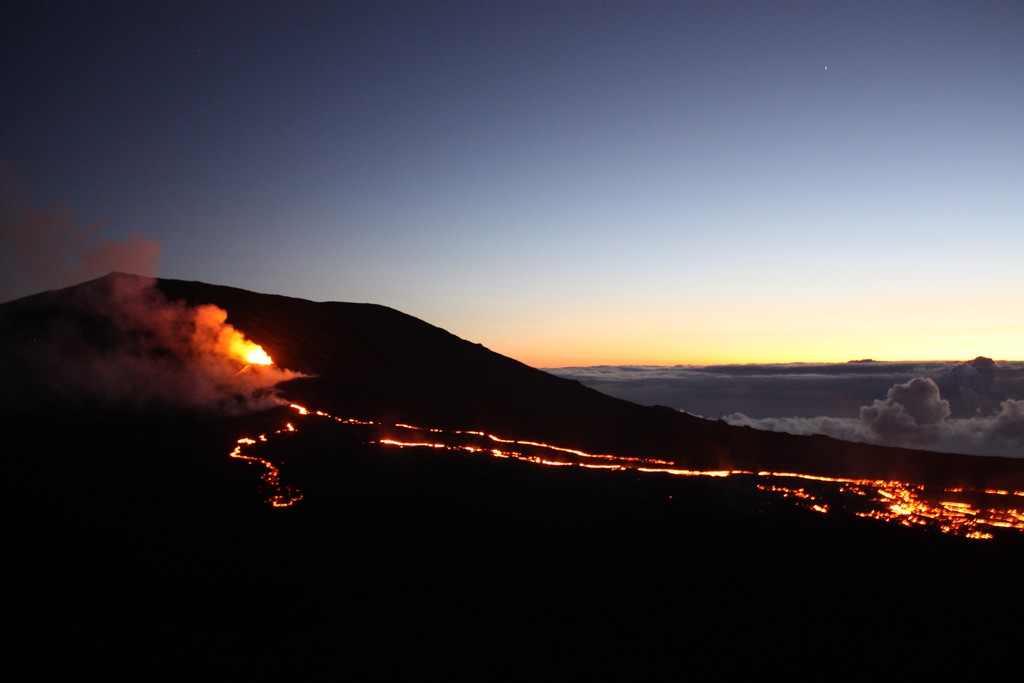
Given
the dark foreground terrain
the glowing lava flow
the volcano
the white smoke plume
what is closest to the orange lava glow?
the white smoke plume

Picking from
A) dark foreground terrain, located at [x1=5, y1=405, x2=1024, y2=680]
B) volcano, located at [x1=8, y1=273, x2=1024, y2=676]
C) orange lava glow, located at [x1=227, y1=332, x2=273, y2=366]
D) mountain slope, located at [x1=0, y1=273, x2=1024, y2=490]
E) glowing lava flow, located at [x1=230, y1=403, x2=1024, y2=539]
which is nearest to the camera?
dark foreground terrain, located at [x1=5, y1=405, x2=1024, y2=680]

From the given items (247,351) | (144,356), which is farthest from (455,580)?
(247,351)

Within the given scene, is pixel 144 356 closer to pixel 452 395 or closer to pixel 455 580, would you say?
pixel 452 395

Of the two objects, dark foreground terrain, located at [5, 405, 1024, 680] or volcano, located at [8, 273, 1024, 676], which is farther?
volcano, located at [8, 273, 1024, 676]

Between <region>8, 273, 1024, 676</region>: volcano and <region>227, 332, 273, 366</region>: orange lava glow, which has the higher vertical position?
<region>227, 332, 273, 366</region>: orange lava glow

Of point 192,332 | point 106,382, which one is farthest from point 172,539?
point 192,332

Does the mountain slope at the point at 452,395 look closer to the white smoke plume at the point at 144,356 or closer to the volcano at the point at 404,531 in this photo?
the white smoke plume at the point at 144,356

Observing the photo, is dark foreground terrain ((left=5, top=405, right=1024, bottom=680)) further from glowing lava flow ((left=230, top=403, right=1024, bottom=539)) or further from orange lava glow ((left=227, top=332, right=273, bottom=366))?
orange lava glow ((left=227, top=332, right=273, bottom=366))
